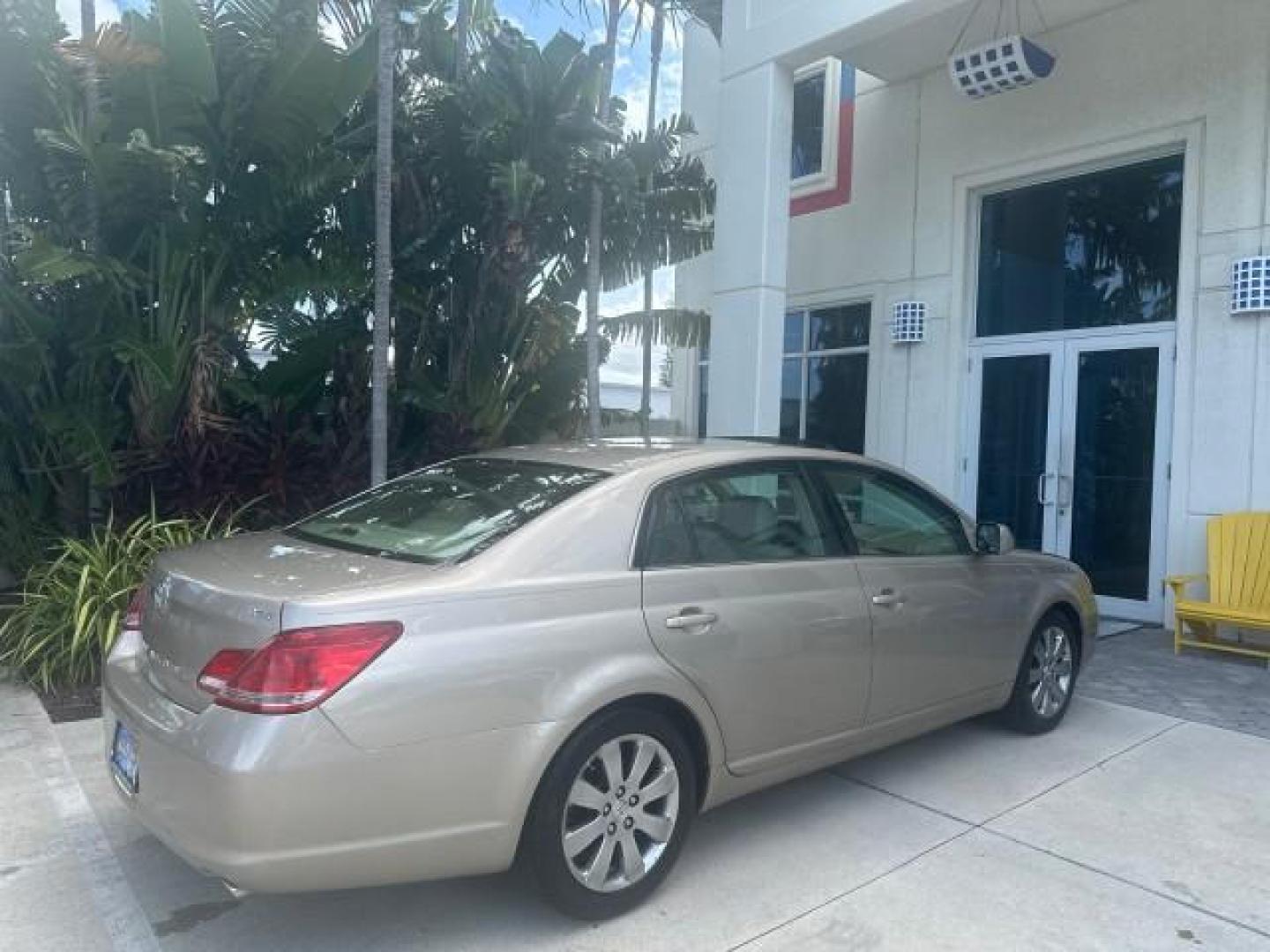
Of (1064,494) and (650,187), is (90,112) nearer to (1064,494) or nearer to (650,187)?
(650,187)

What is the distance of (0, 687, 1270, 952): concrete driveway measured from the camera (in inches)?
125

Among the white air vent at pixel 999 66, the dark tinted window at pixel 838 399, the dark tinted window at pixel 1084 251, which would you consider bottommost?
the dark tinted window at pixel 838 399

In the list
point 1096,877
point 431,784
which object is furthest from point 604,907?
point 1096,877

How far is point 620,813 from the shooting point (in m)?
3.24

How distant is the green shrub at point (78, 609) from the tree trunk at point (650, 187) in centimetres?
510

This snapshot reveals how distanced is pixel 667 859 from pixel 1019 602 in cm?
246

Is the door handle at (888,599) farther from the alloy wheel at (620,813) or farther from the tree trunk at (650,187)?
the tree trunk at (650,187)

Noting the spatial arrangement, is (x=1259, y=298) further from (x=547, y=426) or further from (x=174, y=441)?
(x=174, y=441)

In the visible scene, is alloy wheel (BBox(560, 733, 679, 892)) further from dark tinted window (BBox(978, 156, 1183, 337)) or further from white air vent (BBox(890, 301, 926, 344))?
white air vent (BBox(890, 301, 926, 344))

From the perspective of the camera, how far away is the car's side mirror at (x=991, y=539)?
475 centimetres

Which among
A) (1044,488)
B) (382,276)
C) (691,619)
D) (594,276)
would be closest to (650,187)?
(594,276)

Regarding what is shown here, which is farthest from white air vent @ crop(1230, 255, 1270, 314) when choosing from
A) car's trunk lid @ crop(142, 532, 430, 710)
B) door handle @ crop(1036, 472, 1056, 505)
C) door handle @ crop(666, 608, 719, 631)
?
car's trunk lid @ crop(142, 532, 430, 710)

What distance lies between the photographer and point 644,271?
9609mm

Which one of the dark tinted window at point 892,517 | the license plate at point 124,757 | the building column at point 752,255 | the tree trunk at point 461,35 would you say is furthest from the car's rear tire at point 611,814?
the tree trunk at point 461,35
